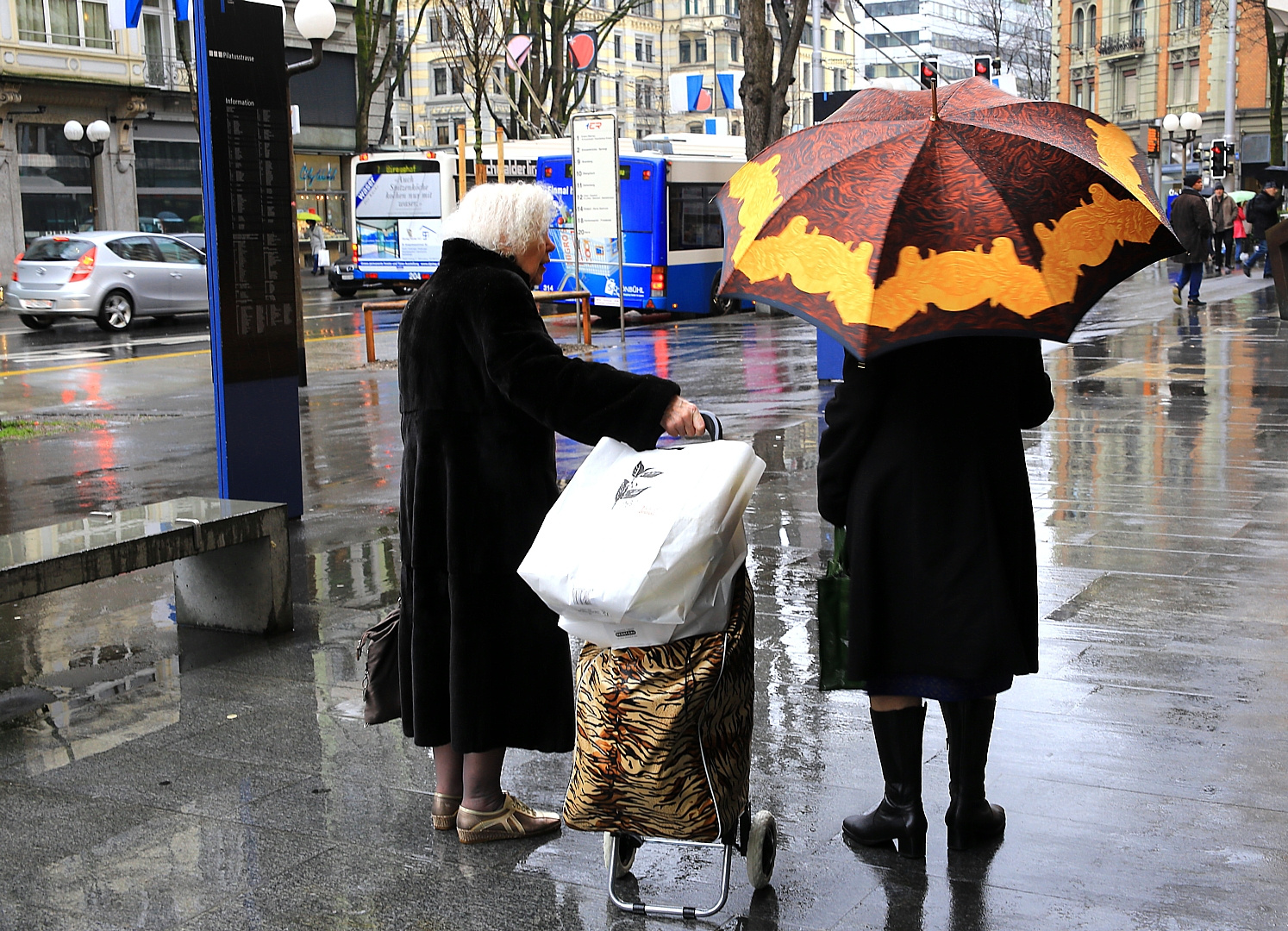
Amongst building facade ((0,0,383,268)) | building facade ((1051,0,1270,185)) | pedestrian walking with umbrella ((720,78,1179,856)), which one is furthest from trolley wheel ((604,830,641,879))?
building facade ((1051,0,1270,185))

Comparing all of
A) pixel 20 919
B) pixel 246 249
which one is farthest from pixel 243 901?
pixel 246 249

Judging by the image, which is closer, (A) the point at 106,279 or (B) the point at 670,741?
(B) the point at 670,741

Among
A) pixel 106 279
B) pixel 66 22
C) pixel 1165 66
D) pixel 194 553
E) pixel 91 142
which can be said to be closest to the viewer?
pixel 194 553

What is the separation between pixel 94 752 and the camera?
453 centimetres

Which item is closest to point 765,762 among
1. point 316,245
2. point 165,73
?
point 316,245

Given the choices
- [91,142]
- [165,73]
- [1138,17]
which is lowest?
[91,142]

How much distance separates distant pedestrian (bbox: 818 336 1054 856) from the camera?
3.41m

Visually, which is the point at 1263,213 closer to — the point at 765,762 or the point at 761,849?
the point at 765,762

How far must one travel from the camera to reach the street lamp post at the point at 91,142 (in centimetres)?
3862

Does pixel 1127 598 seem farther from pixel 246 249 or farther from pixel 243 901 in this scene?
pixel 246 249

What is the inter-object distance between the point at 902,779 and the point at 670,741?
0.79 m

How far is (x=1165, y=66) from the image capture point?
227 ft

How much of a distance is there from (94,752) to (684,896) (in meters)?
2.19

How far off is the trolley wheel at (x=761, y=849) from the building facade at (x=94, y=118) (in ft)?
118
